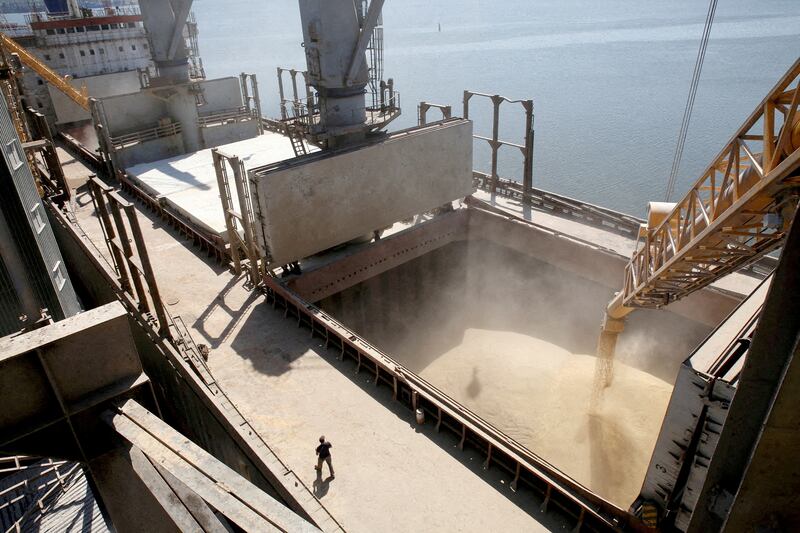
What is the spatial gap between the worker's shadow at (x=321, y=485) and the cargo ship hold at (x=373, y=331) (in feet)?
0.13

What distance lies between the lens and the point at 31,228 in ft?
35.0

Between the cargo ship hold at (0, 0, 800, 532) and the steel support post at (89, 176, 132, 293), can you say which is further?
the steel support post at (89, 176, 132, 293)

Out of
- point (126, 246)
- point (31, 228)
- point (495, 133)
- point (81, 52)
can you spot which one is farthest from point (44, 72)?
point (126, 246)

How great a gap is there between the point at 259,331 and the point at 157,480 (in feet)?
27.1

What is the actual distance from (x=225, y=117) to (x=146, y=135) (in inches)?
195

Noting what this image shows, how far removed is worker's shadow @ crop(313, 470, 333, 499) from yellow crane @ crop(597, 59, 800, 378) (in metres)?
7.03

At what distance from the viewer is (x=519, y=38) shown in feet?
369

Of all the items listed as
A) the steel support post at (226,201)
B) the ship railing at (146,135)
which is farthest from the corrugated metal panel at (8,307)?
the ship railing at (146,135)

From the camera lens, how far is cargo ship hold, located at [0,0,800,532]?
4.56 meters

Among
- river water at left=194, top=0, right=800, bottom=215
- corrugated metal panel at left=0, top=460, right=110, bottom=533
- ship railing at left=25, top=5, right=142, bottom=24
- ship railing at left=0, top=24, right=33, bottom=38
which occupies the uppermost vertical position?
ship railing at left=25, top=5, right=142, bottom=24

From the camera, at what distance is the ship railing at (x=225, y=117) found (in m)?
28.8

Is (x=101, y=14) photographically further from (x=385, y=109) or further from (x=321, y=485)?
(x=321, y=485)

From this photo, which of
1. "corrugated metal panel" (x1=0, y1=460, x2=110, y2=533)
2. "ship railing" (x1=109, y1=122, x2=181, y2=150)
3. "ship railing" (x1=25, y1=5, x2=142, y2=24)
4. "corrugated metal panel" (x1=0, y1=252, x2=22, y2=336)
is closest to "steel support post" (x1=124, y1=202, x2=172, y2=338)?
"corrugated metal panel" (x1=0, y1=252, x2=22, y2=336)

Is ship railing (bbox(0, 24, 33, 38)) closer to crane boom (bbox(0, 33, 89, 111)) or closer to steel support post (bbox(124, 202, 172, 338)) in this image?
crane boom (bbox(0, 33, 89, 111))
